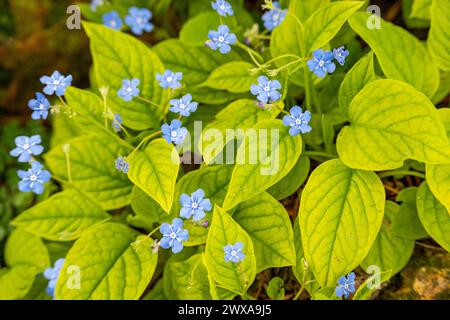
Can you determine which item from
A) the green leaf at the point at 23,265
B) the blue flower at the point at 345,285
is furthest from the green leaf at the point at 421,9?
the green leaf at the point at 23,265

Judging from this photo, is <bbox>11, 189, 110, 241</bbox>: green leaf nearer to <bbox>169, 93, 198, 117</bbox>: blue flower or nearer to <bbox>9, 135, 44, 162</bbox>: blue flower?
<bbox>9, 135, 44, 162</bbox>: blue flower

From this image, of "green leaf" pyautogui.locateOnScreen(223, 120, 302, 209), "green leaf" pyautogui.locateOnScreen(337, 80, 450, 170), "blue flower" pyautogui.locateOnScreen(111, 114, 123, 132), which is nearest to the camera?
"green leaf" pyautogui.locateOnScreen(337, 80, 450, 170)

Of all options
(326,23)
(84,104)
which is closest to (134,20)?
(84,104)

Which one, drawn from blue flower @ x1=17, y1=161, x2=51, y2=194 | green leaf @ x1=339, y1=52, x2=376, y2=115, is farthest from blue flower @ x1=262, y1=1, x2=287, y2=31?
blue flower @ x1=17, y1=161, x2=51, y2=194

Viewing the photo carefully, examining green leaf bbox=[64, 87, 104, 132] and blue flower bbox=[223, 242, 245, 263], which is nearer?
blue flower bbox=[223, 242, 245, 263]
